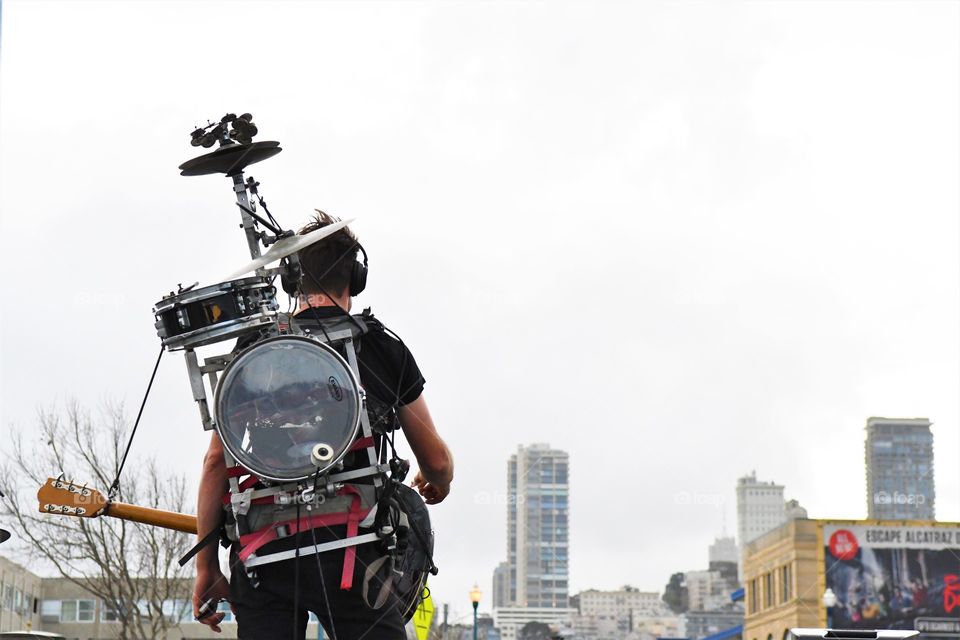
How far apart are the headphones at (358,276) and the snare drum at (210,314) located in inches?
17.7

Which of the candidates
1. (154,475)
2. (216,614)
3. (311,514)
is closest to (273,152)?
(311,514)

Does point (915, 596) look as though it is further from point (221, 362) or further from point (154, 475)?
point (221, 362)

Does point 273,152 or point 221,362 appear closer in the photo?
point 221,362

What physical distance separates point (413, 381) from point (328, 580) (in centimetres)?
61

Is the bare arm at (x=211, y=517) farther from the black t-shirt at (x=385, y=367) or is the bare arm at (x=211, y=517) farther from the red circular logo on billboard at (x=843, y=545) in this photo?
the red circular logo on billboard at (x=843, y=545)

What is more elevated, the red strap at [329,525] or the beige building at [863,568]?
the beige building at [863,568]

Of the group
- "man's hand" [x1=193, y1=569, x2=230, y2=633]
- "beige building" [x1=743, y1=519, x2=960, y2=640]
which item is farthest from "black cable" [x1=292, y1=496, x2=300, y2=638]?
"beige building" [x1=743, y1=519, x2=960, y2=640]

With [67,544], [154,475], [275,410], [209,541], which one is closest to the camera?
[275,410]

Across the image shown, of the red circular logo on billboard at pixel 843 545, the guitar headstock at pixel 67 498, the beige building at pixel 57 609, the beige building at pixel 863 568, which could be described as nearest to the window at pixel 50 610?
the beige building at pixel 57 609

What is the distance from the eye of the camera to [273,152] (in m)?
4.01

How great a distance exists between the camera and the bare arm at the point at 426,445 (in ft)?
13.0

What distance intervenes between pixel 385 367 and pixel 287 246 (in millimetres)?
446

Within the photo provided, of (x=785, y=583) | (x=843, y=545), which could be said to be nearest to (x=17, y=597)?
(x=785, y=583)

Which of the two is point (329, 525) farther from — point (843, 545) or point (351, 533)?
point (843, 545)
